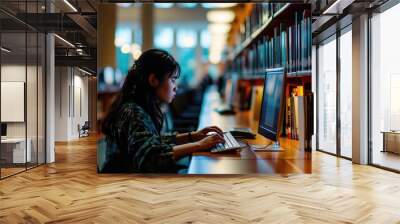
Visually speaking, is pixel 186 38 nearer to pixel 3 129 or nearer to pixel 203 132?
pixel 203 132

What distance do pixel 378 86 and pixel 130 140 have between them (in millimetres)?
4767

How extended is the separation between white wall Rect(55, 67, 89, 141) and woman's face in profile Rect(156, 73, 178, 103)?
3778 mm

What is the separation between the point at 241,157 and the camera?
4703 mm

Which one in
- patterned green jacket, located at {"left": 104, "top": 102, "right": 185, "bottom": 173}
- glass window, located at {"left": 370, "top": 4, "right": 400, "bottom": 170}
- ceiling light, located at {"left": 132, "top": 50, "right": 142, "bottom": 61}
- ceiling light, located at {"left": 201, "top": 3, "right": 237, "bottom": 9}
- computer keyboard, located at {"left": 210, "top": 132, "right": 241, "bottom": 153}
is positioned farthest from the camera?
glass window, located at {"left": 370, "top": 4, "right": 400, "bottom": 170}

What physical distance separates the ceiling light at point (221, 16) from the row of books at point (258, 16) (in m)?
0.21

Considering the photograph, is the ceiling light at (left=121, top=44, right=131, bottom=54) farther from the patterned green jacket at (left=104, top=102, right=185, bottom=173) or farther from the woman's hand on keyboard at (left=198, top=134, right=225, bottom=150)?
the woman's hand on keyboard at (left=198, top=134, right=225, bottom=150)

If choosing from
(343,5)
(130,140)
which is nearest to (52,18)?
(130,140)

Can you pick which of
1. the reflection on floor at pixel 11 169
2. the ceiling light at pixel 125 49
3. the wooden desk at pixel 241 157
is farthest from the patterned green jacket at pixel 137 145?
the reflection on floor at pixel 11 169

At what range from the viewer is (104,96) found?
17.4ft

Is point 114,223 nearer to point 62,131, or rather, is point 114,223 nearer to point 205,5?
point 205,5

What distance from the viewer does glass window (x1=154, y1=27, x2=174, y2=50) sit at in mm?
5367

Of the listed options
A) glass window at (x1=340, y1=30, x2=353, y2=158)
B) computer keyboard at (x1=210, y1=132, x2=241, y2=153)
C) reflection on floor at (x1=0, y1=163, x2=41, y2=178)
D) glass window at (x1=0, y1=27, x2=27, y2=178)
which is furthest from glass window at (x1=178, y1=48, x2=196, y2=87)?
glass window at (x1=340, y1=30, x2=353, y2=158)

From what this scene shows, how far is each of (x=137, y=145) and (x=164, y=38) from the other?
142cm

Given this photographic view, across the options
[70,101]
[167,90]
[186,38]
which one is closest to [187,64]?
[186,38]
